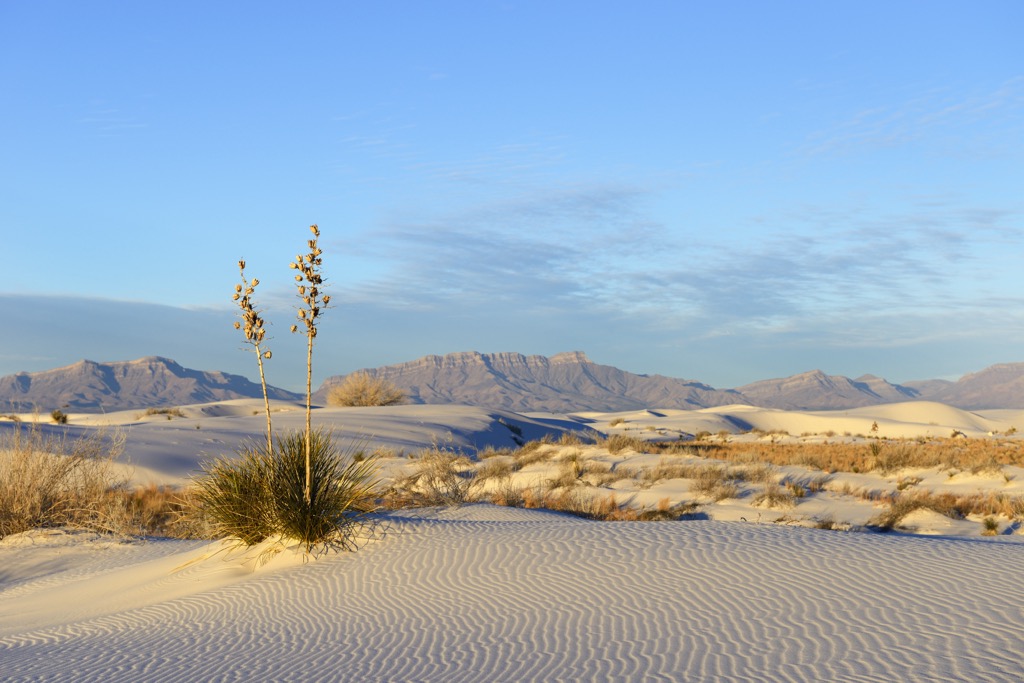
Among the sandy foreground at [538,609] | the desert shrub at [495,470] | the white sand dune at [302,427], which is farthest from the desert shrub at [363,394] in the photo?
the sandy foreground at [538,609]

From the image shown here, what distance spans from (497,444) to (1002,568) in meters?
25.8

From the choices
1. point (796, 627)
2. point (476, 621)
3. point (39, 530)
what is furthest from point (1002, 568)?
point (39, 530)

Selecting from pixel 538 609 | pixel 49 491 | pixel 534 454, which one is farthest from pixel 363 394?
pixel 538 609

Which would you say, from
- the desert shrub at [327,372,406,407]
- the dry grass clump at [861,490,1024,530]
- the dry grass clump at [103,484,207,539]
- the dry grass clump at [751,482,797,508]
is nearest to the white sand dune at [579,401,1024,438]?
the desert shrub at [327,372,406,407]

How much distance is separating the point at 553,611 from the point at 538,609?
12 centimetres

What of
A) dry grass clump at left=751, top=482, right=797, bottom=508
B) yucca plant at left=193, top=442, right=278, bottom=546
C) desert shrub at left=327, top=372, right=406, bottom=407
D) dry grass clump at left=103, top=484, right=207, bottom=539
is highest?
desert shrub at left=327, top=372, right=406, bottom=407

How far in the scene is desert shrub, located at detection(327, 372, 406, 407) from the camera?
4091cm

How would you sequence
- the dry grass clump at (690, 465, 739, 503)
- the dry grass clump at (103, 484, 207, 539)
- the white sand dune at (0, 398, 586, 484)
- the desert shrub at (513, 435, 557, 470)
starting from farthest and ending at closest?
the desert shrub at (513, 435, 557, 470) → the white sand dune at (0, 398, 586, 484) → the dry grass clump at (690, 465, 739, 503) → the dry grass clump at (103, 484, 207, 539)

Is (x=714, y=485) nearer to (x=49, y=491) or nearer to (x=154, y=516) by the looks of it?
(x=154, y=516)

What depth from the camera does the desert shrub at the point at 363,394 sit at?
40906mm

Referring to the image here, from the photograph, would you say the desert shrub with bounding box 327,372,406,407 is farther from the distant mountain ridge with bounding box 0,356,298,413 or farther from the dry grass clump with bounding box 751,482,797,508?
the distant mountain ridge with bounding box 0,356,298,413

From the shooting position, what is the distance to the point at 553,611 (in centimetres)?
561

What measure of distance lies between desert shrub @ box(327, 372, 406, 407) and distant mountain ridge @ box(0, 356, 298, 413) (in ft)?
320

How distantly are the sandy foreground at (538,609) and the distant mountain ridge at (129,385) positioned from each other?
132 metres
